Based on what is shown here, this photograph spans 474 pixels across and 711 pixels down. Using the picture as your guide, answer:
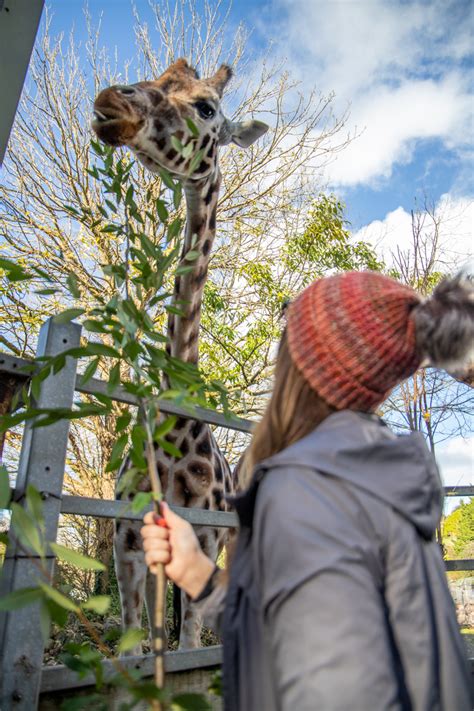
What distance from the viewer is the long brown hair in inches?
49.9

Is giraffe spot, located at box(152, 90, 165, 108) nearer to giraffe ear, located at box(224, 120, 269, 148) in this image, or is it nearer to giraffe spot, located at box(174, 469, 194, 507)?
giraffe ear, located at box(224, 120, 269, 148)

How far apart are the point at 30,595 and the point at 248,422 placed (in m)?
1.94

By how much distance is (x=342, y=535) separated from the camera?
3.15 feet

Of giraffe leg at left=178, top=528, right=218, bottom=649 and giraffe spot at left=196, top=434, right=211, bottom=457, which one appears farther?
giraffe spot at left=196, top=434, right=211, bottom=457

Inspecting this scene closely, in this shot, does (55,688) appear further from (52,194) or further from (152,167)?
(52,194)

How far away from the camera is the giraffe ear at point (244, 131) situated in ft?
13.1

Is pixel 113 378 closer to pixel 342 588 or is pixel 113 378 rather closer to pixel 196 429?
pixel 342 588

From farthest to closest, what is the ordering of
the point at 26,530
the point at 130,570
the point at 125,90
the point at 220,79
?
1. the point at 220,79
2. the point at 125,90
3. the point at 130,570
4. the point at 26,530

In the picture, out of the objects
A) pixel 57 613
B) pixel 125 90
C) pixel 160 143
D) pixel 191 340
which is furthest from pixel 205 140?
pixel 57 613

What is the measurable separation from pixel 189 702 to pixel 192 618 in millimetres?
2045

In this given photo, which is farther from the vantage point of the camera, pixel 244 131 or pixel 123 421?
pixel 244 131

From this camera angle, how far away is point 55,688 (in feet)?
6.18

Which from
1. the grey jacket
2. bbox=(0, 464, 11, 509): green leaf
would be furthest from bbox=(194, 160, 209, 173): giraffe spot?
the grey jacket

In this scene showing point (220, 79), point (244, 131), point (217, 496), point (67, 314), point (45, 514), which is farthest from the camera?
point (244, 131)
